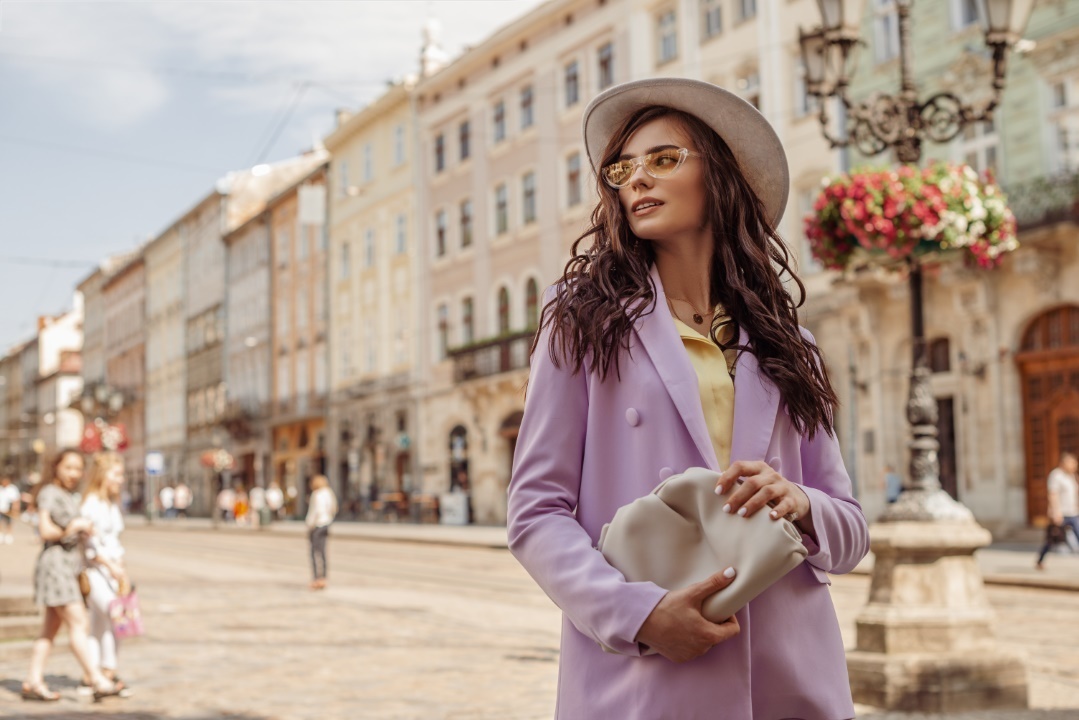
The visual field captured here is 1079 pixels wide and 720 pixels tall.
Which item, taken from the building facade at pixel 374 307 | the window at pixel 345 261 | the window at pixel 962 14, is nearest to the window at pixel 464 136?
the building facade at pixel 374 307

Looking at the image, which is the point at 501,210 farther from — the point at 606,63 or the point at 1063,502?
the point at 1063,502

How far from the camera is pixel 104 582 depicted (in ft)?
28.3

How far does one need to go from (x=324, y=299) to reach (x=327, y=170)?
17.1 feet

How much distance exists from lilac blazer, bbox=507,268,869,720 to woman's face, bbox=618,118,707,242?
4.3 inches

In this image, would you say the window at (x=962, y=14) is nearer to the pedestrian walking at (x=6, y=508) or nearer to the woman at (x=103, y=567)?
the woman at (x=103, y=567)

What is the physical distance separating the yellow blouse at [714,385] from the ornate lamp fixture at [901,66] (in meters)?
7.19

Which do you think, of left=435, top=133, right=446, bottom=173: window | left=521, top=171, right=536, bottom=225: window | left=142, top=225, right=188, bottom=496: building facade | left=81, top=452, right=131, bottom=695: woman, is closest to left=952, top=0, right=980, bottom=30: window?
left=521, top=171, right=536, bottom=225: window

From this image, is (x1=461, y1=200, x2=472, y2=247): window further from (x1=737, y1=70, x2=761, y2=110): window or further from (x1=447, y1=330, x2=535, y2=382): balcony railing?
(x1=737, y1=70, x2=761, y2=110): window

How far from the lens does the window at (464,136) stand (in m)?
43.2

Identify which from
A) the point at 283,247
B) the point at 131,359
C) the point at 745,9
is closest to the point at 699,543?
the point at 745,9

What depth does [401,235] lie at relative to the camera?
46500 millimetres

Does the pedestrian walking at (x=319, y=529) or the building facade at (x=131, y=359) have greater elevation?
the building facade at (x=131, y=359)

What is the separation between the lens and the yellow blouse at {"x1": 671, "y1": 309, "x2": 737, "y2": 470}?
7.11ft

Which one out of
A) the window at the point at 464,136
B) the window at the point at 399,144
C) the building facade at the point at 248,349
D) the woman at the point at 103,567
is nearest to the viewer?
the woman at the point at 103,567
